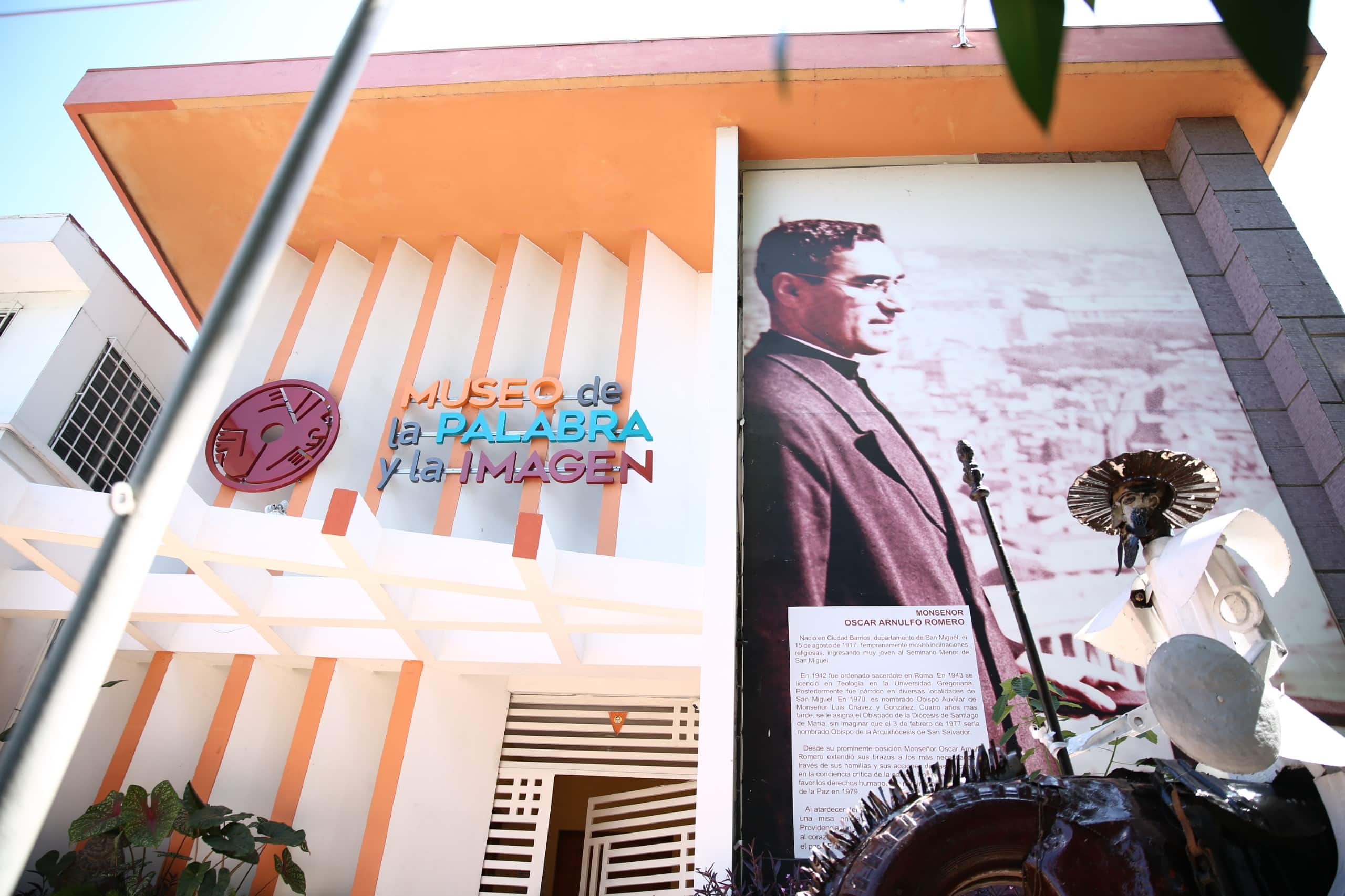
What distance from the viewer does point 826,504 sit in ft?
19.8

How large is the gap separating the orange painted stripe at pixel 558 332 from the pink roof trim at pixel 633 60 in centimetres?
186

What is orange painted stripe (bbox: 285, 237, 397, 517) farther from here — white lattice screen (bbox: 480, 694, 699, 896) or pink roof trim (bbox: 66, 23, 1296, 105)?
white lattice screen (bbox: 480, 694, 699, 896)

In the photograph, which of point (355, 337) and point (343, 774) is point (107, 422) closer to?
point (355, 337)

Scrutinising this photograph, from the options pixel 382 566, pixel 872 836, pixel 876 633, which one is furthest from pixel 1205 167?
pixel 872 836

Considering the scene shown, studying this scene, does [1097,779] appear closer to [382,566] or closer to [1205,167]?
[382,566]

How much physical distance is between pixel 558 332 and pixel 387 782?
13.6 ft

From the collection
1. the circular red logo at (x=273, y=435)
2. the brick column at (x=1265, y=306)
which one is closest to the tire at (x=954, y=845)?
the brick column at (x=1265, y=306)

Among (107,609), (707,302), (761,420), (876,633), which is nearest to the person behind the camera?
(107,609)

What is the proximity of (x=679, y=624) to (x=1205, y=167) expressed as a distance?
5675mm

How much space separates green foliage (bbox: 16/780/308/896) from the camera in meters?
5.91

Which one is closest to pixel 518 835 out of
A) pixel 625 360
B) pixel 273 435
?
pixel 625 360

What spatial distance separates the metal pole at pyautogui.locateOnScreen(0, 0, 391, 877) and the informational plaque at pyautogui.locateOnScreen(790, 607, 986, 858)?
4.15 m

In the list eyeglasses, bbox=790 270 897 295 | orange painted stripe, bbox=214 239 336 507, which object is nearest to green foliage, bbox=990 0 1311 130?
eyeglasses, bbox=790 270 897 295

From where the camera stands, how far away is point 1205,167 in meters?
7.45
